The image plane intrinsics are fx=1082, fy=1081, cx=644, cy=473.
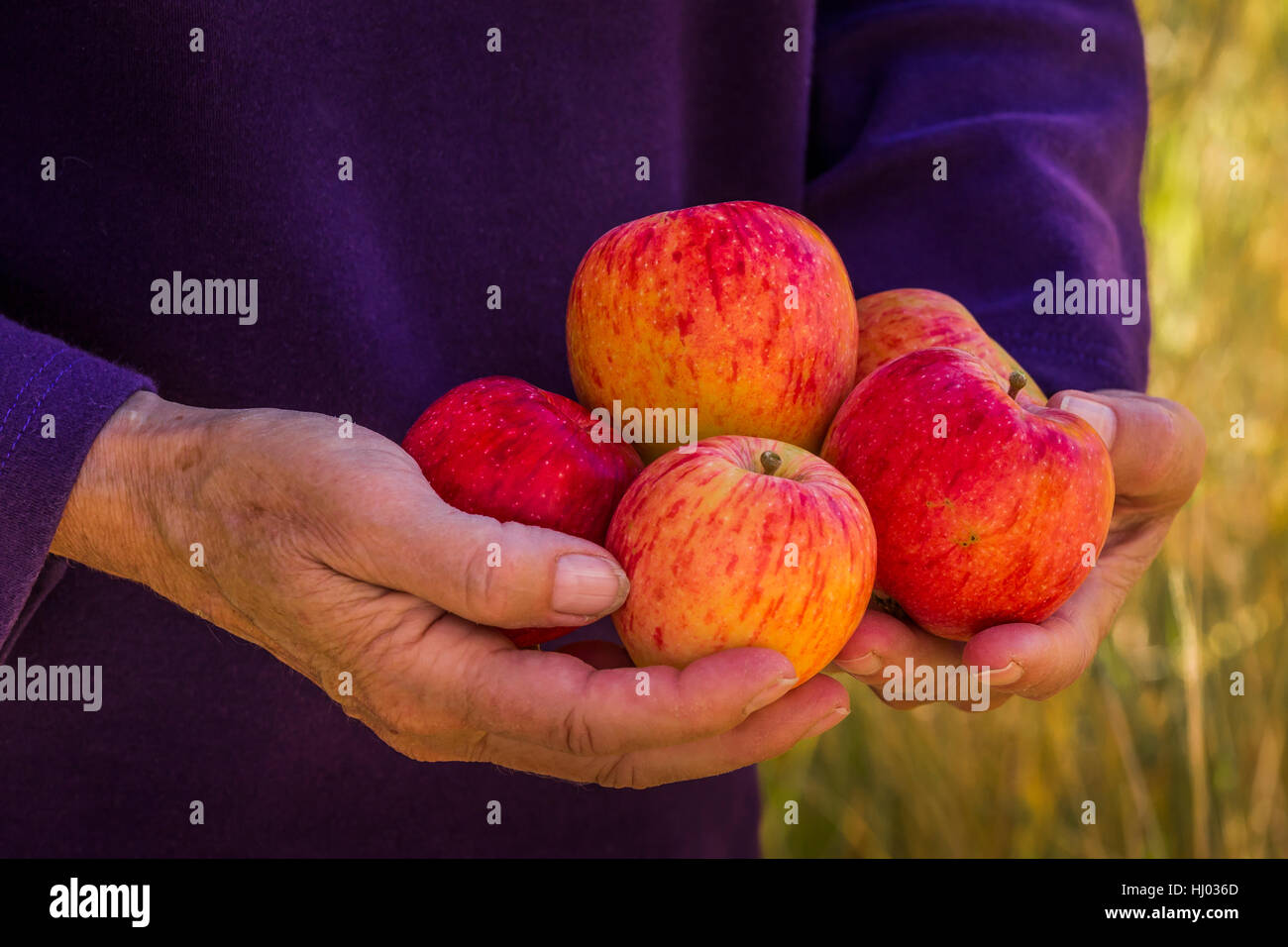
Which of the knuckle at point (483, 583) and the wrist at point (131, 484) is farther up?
the wrist at point (131, 484)

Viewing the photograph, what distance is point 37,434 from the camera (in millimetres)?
883

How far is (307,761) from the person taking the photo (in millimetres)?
1225

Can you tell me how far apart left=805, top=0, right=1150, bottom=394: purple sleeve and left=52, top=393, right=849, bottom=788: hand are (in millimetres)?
663

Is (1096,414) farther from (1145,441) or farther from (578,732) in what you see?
(578,732)

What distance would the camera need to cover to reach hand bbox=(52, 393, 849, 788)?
2.72 feet

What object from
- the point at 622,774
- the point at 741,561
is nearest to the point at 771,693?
the point at 741,561

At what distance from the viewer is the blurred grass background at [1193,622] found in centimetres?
193

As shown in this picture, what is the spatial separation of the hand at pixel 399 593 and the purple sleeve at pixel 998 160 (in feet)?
2.18

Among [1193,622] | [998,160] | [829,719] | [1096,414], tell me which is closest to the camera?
[829,719]

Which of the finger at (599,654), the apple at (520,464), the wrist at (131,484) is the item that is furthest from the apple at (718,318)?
the wrist at (131,484)

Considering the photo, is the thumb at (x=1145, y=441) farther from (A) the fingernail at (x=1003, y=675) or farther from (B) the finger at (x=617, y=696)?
(B) the finger at (x=617, y=696)

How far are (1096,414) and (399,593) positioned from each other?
0.71 m

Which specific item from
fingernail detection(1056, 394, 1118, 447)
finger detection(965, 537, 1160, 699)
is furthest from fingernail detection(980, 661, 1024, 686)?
fingernail detection(1056, 394, 1118, 447)

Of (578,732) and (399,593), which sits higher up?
(399,593)
